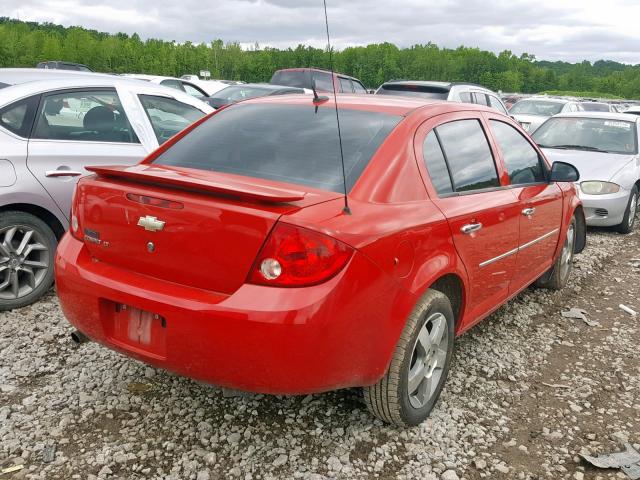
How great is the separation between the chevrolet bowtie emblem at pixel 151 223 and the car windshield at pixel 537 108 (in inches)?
571

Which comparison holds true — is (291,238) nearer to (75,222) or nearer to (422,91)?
(75,222)

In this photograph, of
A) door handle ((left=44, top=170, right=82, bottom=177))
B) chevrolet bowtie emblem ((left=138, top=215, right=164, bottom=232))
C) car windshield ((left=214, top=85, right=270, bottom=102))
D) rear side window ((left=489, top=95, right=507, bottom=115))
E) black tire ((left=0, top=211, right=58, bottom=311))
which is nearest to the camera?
chevrolet bowtie emblem ((left=138, top=215, right=164, bottom=232))

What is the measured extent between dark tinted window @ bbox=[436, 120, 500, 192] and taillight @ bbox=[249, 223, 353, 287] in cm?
117

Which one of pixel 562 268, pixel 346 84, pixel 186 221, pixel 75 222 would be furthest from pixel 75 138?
pixel 346 84

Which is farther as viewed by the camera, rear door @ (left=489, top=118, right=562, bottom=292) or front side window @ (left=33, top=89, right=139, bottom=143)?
front side window @ (left=33, top=89, right=139, bottom=143)

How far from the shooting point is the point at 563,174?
441 cm

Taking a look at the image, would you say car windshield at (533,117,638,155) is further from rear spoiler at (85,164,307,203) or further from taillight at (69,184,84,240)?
taillight at (69,184,84,240)

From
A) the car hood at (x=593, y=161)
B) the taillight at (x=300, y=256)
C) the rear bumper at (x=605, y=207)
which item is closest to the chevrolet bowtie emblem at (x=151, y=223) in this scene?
the taillight at (x=300, y=256)

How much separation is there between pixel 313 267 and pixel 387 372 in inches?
28.3

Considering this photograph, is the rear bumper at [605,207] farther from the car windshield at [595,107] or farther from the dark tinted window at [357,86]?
the car windshield at [595,107]

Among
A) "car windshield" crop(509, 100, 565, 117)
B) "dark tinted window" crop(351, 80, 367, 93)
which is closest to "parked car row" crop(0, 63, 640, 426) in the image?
"car windshield" crop(509, 100, 565, 117)

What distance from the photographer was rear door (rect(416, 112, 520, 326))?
120 inches

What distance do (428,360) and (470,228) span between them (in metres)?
0.72

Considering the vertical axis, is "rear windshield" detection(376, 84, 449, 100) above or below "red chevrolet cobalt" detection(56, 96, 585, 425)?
above
